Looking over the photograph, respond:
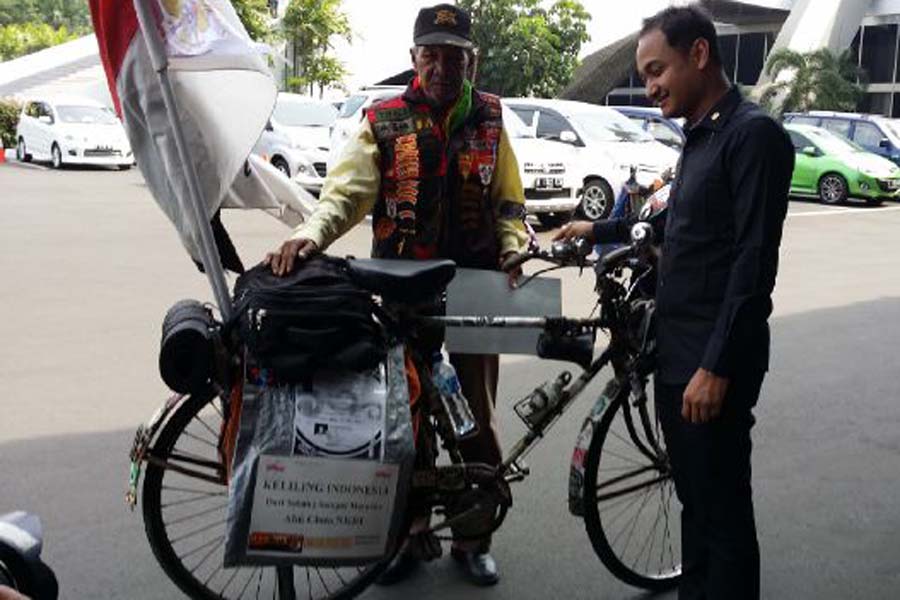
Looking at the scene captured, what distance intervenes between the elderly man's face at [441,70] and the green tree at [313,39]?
3312 cm

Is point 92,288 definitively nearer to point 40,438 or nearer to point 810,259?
point 40,438

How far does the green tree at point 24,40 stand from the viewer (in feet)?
194

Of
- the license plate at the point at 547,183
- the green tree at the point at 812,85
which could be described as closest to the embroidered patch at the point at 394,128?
the license plate at the point at 547,183

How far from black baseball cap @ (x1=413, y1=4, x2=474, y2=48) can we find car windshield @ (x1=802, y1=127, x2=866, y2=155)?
56.0ft

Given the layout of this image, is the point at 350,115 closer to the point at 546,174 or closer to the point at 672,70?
the point at 546,174

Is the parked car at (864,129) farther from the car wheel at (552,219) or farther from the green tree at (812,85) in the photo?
the green tree at (812,85)

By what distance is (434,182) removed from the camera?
3.53 metres

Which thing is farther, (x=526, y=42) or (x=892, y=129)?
(x=526, y=42)

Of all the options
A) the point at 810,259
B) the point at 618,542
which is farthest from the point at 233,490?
the point at 810,259

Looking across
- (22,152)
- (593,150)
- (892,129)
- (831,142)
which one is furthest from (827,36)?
(22,152)

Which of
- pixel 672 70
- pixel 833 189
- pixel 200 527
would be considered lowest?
pixel 200 527

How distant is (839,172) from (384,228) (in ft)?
55.0

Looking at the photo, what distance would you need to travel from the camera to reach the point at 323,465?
2852 millimetres

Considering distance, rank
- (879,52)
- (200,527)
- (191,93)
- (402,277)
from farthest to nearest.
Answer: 1. (879,52)
2. (200,527)
3. (191,93)
4. (402,277)
